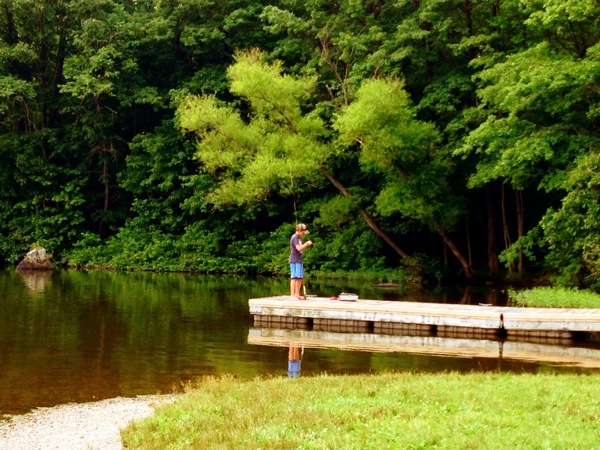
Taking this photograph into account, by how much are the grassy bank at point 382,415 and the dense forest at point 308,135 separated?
48.2 feet

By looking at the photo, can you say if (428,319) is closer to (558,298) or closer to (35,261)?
(558,298)

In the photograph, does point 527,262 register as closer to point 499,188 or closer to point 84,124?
point 499,188

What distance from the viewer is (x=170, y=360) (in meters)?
16.6

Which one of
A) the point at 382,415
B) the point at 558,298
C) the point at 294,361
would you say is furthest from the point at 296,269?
the point at 382,415

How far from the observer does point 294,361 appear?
1641cm

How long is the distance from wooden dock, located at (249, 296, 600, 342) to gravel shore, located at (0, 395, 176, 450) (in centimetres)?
863

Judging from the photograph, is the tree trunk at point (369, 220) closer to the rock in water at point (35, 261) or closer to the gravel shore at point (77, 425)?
the rock in water at point (35, 261)

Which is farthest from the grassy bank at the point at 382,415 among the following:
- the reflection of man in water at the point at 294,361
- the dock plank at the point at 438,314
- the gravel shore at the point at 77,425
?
the dock plank at the point at 438,314

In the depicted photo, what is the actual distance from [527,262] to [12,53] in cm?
2910

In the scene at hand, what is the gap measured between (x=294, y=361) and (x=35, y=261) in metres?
29.8

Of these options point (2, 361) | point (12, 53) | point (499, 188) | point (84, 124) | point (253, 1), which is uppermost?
point (253, 1)

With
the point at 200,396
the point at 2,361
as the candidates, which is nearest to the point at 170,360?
the point at 2,361

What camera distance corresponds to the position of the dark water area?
1427cm

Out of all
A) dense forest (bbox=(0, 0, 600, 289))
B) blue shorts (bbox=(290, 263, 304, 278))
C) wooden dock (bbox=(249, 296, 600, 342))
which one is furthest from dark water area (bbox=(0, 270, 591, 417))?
dense forest (bbox=(0, 0, 600, 289))
